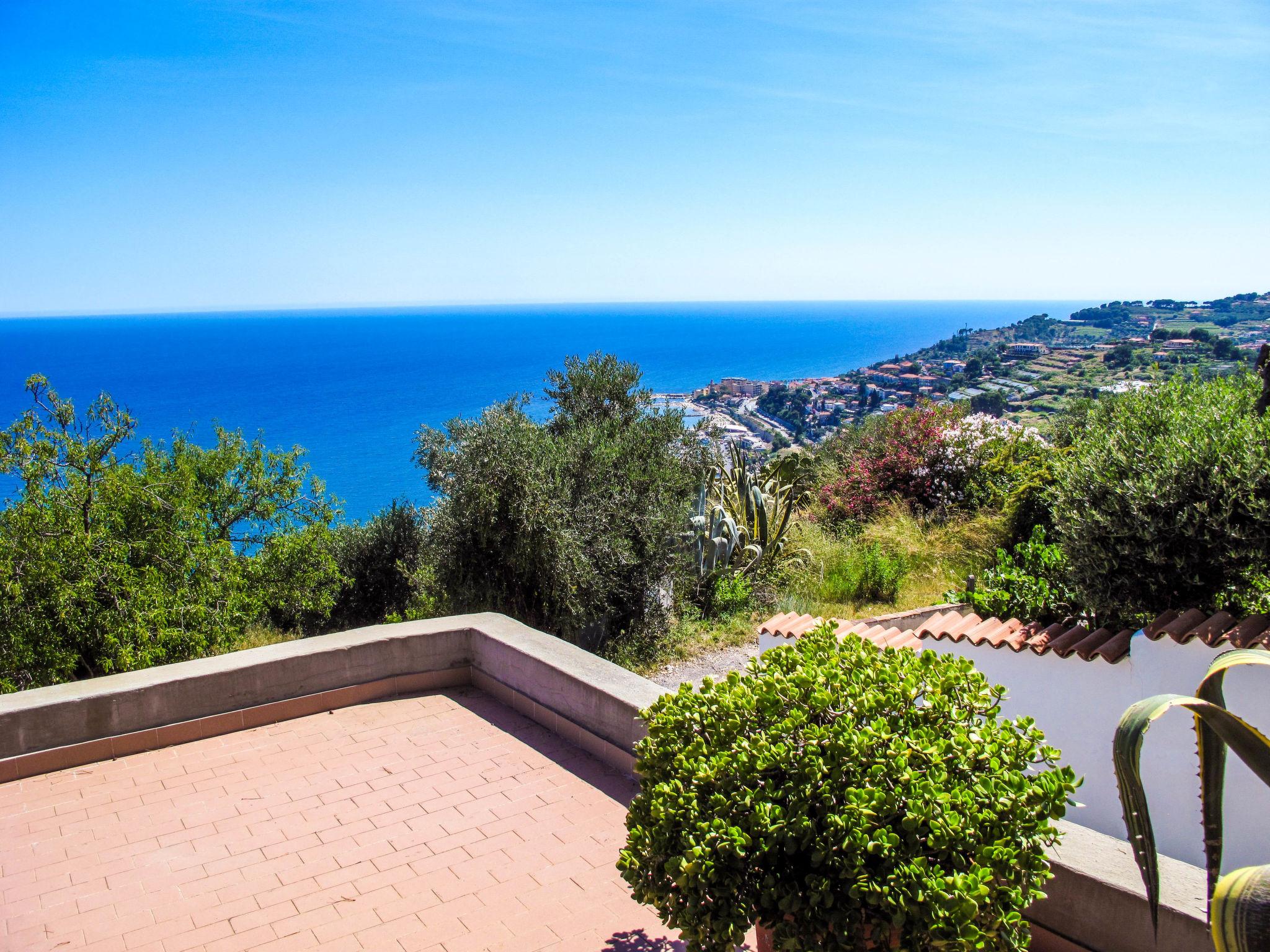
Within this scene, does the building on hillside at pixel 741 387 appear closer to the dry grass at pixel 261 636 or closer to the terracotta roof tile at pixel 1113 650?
the dry grass at pixel 261 636

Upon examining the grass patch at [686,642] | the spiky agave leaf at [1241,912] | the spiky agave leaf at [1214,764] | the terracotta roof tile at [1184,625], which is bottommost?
the grass patch at [686,642]

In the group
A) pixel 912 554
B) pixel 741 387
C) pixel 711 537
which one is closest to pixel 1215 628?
pixel 711 537

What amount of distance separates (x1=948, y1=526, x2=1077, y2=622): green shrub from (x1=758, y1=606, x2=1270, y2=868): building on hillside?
1.43ft

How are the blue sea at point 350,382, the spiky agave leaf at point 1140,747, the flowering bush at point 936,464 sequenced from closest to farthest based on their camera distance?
the spiky agave leaf at point 1140,747, the flowering bush at point 936,464, the blue sea at point 350,382

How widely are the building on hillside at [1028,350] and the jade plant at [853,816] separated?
162 feet

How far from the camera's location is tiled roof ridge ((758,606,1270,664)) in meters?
4.95

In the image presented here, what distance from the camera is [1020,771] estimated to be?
2.40 meters

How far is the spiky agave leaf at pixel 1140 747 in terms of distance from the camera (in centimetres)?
156

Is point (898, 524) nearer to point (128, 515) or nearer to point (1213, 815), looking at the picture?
point (128, 515)

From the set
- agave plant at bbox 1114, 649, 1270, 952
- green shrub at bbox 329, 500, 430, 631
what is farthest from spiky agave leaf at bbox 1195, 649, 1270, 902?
green shrub at bbox 329, 500, 430, 631

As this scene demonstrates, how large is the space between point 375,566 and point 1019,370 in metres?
35.9

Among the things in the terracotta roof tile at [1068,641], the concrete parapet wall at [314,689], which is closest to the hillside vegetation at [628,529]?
the terracotta roof tile at [1068,641]

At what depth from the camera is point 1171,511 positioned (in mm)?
5863

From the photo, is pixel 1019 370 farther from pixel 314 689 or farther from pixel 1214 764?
pixel 1214 764
